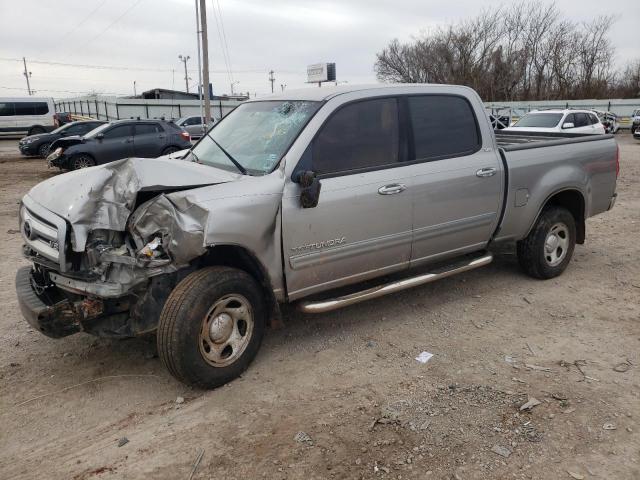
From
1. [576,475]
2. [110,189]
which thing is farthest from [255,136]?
[576,475]

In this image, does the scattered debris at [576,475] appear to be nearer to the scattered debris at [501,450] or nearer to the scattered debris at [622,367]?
the scattered debris at [501,450]

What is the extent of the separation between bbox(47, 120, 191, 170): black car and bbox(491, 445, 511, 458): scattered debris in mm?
14344

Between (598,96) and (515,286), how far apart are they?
166 feet

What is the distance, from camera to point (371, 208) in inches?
154

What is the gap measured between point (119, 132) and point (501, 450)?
15.3 m

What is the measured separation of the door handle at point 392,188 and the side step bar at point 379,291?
76 cm

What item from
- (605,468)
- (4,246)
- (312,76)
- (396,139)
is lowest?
(605,468)

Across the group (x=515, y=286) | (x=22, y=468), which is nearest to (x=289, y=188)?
(x=22, y=468)

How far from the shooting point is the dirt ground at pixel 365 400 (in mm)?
2779

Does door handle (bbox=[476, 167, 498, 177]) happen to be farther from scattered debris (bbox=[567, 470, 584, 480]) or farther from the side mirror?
scattered debris (bbox=[567, 470, 584, 480])

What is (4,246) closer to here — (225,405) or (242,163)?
(242,163)

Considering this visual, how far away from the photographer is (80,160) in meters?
15.0

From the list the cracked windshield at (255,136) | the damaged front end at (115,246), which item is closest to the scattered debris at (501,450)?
the damaged front end at (115,246)

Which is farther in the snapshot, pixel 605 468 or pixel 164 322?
pixel 164 322
